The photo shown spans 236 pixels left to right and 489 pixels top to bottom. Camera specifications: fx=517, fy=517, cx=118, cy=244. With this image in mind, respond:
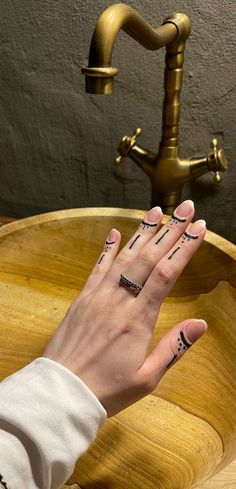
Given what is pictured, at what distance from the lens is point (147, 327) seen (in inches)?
17.3

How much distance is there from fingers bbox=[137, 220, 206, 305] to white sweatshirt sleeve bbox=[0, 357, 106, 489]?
0.10 meters

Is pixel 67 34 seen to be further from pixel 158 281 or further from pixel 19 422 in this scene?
pixel 19 422

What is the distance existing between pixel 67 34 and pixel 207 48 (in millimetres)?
214

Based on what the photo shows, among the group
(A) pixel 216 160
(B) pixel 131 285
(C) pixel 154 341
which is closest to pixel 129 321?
(B) pixel 131 285

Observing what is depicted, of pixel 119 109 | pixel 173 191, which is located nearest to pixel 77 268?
pixel 173 191

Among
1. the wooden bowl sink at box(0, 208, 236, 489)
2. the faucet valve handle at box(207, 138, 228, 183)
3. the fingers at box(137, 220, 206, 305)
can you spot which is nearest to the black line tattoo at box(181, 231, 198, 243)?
the fingers at box(137, 220, 206, 305)

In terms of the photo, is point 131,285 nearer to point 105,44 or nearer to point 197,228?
point 197,228

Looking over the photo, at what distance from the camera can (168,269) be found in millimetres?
453

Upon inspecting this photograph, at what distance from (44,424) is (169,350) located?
111 millimetres

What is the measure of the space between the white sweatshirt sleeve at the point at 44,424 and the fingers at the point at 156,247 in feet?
0.39

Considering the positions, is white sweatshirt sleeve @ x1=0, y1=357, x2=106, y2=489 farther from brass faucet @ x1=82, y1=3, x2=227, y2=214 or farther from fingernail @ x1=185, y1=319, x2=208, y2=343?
brass faucet @ x1=82, y1=3, x2=227, y2=214

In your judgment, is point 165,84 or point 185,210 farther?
point 165,84

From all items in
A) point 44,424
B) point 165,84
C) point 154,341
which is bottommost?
point 154,341

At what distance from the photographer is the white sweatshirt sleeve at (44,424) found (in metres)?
0.35
